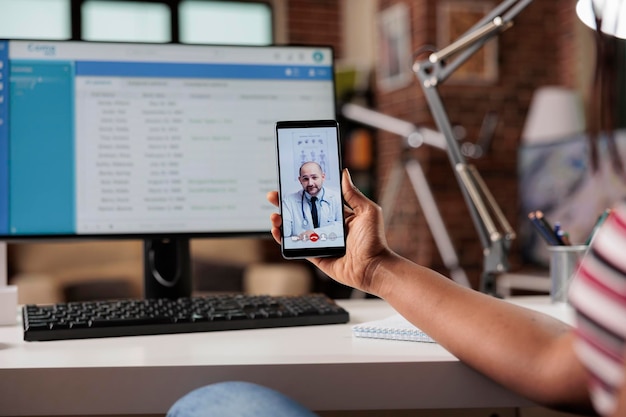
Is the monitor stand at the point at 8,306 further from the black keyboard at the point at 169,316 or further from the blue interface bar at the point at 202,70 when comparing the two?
the blue interface bar at the point at 202,70

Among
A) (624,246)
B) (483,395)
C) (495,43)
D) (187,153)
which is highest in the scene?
(495,43)

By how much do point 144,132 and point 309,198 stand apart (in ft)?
1.17

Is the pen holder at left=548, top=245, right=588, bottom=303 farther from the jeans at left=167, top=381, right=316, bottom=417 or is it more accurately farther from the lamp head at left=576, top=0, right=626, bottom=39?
the jeans at left=167, top=381, right=316, bottom=417

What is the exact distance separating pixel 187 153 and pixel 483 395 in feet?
1.88

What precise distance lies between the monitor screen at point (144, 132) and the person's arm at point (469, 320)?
0.27 metres

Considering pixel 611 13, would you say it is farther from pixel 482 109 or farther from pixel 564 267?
pixel 482 109

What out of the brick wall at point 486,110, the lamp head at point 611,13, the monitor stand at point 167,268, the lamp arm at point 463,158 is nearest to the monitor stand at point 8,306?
the monitor stand at point 167,268

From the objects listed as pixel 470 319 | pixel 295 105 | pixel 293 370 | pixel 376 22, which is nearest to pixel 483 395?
pixel 470 319

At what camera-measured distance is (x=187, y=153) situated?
1046 millimetres

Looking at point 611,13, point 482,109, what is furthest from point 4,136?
point 482,109

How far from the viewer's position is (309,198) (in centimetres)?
79

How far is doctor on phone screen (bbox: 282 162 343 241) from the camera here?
784 millimetres

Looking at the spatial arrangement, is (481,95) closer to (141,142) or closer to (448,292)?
(141,142)

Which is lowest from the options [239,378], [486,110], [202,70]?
[239,378]
